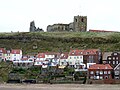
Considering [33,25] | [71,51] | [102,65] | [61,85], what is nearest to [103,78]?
[102,65]

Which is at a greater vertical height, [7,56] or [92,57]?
[7,56]

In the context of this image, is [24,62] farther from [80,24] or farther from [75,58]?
[80,24]

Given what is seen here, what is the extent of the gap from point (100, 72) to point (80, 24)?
3987 centimetres

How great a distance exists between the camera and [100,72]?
75312mm

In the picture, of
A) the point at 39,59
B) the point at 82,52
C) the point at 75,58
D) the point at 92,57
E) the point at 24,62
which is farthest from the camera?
the point at 24,62

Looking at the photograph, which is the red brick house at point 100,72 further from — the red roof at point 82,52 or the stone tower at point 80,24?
the stone tower at point 80,24

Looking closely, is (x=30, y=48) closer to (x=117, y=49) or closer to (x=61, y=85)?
(x=117, y=49)

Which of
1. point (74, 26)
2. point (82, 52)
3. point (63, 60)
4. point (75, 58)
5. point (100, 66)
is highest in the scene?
point (74, 26)

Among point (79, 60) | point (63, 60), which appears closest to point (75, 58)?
point (79, 60)

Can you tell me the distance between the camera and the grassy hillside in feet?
310

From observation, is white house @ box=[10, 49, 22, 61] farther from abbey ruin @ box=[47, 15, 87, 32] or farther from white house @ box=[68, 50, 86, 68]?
abbey ruin @ box=[47, 15, 87, 32]

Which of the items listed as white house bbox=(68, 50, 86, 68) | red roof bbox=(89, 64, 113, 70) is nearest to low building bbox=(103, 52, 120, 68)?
red roof bbox=(89, 64, 113, 70)

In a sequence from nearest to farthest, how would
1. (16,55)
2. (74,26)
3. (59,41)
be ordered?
(16,55), (59,41), (74,26)

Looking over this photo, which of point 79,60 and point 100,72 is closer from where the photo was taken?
point 100,72
